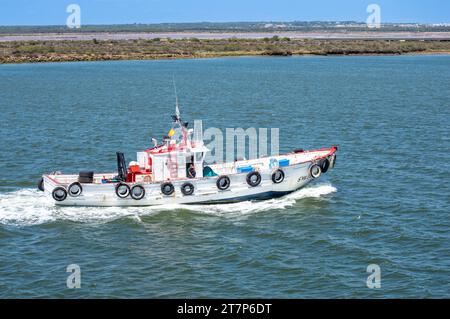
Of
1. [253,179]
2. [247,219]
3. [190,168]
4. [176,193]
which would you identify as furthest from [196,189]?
[247,219]

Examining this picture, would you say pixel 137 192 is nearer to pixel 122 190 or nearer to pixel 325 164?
pixel 122 190

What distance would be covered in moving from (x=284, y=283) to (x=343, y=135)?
85.0 feet

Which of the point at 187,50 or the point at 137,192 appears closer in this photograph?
the point at 137,192

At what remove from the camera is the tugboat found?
3183cm

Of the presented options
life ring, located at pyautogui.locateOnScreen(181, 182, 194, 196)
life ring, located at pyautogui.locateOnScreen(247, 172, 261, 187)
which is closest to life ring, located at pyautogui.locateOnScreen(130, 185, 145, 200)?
life ring, located at pyautogui.locateOnScreen(181, 182, 194, 196)

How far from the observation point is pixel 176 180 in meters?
31.8

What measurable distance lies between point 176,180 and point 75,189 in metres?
4.44

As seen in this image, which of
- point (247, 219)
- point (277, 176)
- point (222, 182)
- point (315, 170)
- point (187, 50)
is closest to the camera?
point (247, 219)

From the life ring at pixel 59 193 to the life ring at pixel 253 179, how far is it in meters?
8.11

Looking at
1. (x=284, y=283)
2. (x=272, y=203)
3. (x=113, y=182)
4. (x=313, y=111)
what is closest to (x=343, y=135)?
(x=313, y=111)

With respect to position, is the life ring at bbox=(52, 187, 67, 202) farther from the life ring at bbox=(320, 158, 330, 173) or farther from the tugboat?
the life ring at bbox=(320, 158, 330, 173)

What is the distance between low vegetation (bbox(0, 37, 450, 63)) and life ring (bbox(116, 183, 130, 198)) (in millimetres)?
100404
